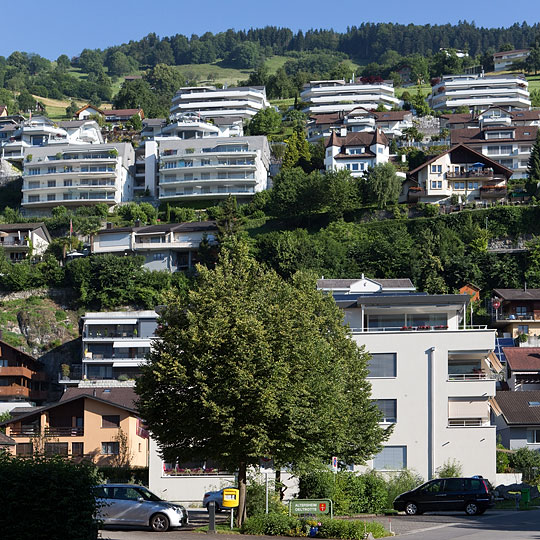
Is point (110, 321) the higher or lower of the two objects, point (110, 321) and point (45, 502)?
the higher

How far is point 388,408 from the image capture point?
52562mm

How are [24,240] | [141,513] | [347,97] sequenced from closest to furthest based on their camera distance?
[141,513] → [24,240] → [347,97]

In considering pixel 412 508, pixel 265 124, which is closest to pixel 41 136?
pixel 265 124

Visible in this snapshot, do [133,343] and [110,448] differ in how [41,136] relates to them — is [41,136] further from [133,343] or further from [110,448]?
[110,448]

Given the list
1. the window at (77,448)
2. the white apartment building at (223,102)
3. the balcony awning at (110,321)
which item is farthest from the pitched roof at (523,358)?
the white apartment building at (223,102)

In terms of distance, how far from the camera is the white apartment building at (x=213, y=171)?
11388 centimetres

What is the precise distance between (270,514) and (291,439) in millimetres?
2862

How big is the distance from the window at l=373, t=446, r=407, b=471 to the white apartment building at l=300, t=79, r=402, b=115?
112 m

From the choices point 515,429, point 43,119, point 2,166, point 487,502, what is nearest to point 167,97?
point 43,119

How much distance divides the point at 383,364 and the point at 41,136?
325 feet

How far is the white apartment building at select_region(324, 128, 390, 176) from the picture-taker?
115188 mm

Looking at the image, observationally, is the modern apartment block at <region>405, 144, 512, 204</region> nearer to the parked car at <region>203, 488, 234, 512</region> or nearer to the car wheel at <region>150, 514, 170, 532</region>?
the parked car at <region>203, 488, 234, 512</region>

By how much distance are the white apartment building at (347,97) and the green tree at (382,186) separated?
5951cm

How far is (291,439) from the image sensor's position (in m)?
32.1
